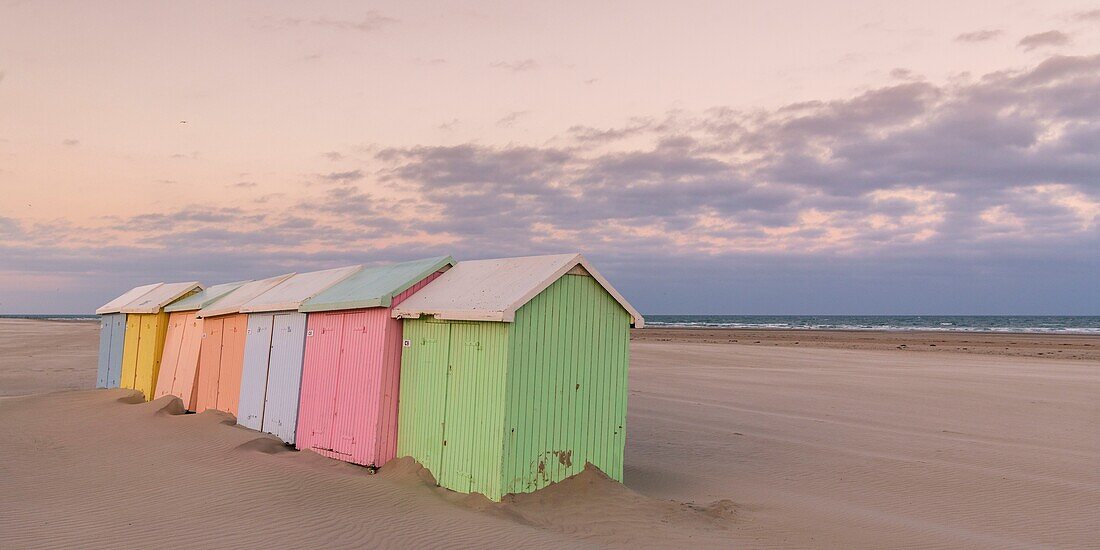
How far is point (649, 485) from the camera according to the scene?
1173cm

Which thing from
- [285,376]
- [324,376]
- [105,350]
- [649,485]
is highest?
[324,376]

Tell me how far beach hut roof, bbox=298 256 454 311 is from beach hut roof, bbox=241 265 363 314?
1.36 feet

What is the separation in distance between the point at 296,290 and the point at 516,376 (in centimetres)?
748

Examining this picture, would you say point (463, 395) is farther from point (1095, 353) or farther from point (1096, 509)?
point (1095, 353)

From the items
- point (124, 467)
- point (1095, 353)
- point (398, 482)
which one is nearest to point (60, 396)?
point (124, 467)

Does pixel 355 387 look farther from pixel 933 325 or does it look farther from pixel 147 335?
pixel 933 325

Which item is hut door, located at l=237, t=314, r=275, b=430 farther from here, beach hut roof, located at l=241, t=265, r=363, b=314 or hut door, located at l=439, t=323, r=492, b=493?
hut door, located at l=439, t=323, r=492, b=493

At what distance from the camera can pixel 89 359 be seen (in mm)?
36844

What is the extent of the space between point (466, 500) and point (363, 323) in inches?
143

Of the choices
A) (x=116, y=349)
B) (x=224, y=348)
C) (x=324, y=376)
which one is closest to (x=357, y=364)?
(x=324, y=376)

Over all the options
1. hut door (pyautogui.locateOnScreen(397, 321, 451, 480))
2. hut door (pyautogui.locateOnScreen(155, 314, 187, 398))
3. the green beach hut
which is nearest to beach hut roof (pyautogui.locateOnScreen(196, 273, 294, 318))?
hut door (pyautogui.locateOnScreen(155, 314, 187, 398))

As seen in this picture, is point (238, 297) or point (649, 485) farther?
point (238, 297)

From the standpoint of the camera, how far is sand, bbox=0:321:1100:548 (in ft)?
29.2

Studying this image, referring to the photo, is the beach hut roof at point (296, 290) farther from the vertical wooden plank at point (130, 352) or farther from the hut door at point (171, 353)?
the vertical wooden plank at point (130, 352)
